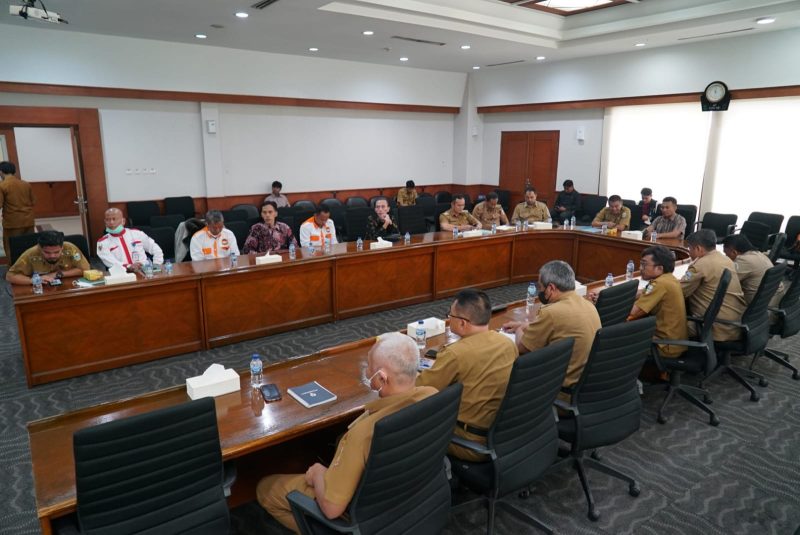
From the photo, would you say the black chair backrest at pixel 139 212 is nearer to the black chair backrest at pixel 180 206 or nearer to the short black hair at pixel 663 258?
the black chair backrest at pixel 180 206

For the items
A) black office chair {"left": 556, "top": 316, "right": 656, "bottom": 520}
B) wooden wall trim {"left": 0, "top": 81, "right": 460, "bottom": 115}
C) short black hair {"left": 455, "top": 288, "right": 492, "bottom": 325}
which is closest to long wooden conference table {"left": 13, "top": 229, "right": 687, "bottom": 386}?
short black hair {"left": 455, "top": 288, "right": 492, "bottom": 325}

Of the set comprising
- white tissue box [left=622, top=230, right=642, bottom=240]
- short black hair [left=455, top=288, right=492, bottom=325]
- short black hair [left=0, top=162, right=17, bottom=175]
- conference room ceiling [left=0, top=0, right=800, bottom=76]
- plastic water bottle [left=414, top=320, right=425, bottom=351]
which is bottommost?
plastic water bottle [left=414, top=320, right=425, bottom=351]

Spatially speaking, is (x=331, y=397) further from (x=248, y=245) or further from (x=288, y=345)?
(x=248, y=245)

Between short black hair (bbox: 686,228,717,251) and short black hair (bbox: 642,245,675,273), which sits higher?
short black hair (bbox: 686,228,717,251)

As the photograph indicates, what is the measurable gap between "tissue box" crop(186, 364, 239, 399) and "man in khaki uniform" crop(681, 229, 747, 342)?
11.2 feet

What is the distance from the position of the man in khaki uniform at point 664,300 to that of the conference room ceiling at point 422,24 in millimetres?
4528

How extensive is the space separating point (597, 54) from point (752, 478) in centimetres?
827

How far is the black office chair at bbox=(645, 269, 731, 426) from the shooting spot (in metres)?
3.82

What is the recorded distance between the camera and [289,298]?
5754 mm

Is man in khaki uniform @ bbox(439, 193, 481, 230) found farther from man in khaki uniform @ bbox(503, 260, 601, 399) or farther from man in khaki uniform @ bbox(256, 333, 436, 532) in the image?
man in khaki uniform @ bbox(256, 333, 436, 532)

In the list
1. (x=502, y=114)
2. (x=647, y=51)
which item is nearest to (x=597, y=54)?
(x=647, y=51)

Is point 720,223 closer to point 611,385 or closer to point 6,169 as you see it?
point 611,385

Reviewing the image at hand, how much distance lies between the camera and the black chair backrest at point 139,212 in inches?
348

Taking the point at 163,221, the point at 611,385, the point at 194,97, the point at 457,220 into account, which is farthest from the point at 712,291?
the point at 194,97
